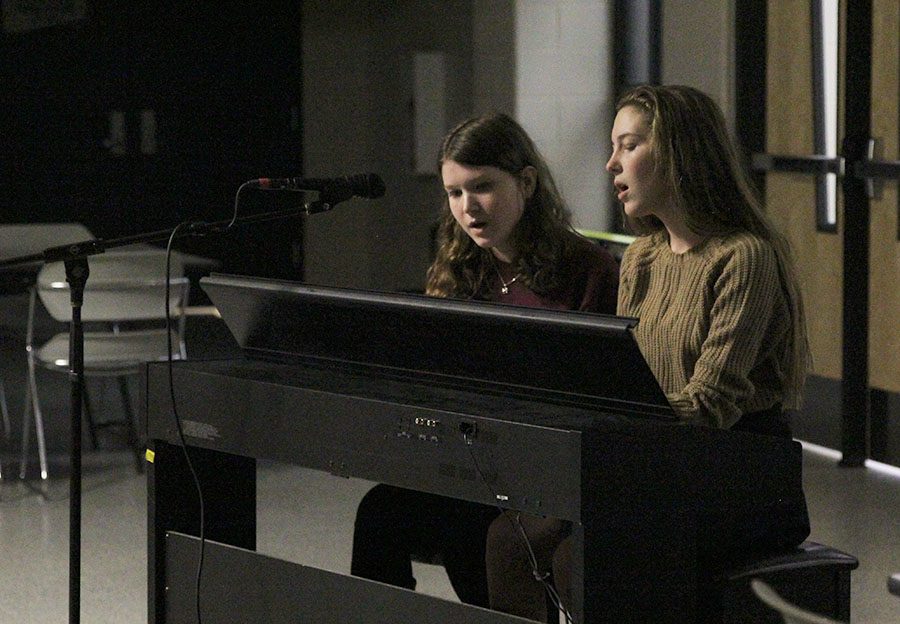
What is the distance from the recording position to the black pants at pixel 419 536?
8.23 feet

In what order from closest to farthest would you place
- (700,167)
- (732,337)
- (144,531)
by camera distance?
(732,337) → (700,167) → (144,531)

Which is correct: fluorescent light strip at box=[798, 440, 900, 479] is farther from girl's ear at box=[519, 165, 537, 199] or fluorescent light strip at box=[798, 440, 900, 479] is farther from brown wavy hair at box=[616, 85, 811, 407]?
brown wavy hair at box=[616, 85, 811, 407]

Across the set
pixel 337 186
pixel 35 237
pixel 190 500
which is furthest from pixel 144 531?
pixel 337 186

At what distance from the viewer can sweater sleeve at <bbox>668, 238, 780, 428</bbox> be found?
2023 millimetres

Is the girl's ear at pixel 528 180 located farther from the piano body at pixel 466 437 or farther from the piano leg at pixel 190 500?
the piano leg at pixel 190 500

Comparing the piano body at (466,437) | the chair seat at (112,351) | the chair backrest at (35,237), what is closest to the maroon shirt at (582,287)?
the piano body at (466,437)

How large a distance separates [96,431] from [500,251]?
3.06 meters

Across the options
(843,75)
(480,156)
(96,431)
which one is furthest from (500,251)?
(96,431)

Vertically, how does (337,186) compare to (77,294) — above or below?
above

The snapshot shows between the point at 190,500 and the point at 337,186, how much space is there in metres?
0.64

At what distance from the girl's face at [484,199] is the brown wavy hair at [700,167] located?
421 mm

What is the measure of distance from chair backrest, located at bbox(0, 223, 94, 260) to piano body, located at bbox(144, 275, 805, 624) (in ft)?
9.67

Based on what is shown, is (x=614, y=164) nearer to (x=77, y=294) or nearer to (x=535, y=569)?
(x=535, y=569)

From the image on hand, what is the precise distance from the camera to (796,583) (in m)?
1.99
